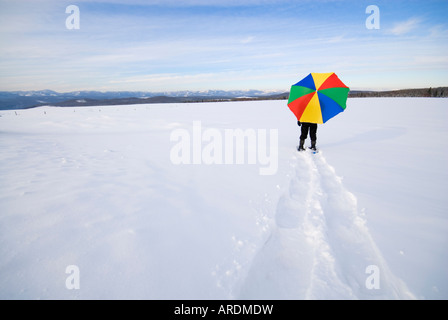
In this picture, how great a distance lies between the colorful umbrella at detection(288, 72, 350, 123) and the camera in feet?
19.4

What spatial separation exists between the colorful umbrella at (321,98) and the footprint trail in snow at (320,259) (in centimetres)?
314

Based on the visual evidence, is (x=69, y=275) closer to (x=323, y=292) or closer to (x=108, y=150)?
(x=323, y=292)

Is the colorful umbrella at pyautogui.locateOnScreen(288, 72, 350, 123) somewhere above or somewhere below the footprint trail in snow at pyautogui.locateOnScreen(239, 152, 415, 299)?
above

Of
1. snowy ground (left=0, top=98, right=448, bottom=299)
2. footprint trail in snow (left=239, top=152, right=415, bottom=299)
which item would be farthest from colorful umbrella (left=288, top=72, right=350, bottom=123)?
footprint trail in snow (left=239, top=152, right=415, bottom=299)

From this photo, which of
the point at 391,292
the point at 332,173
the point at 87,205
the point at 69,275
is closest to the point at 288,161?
the point at 332,173

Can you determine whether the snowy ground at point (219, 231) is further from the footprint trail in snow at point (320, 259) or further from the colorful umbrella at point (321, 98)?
the colorful umbrella at point (321, 98)

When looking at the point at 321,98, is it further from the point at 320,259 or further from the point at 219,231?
the point at 219,231

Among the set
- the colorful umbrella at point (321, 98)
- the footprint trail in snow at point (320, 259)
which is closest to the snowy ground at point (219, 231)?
the footprint trail in snow at point (320, 259)

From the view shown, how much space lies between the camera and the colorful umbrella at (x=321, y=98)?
5.92 m

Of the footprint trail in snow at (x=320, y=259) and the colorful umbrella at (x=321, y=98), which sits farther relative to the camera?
the colorful umbrella at (x=321, y=98)

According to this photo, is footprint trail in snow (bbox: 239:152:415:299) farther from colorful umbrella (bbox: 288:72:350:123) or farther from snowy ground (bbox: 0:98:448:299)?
colorful umbrella (bbox: 288:72:350:123)

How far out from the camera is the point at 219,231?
108 inches

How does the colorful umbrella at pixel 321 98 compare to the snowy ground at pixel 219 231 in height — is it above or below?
above

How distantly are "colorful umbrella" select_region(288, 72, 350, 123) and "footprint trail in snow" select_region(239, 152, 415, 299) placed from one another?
3.14 metres
